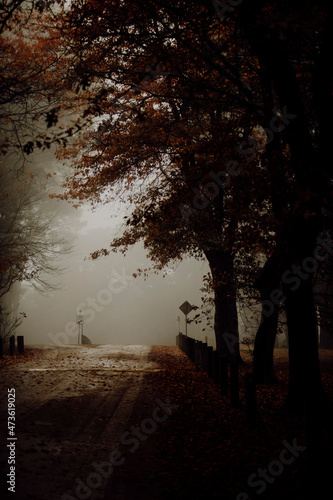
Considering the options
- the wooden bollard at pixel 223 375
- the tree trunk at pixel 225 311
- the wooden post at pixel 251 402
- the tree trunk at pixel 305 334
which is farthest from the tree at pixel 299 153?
the tree trunk at pixel 225 311

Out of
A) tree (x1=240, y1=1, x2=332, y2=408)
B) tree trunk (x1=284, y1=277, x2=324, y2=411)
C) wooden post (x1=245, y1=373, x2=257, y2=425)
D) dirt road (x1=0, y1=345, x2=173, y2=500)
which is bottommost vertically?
dirt road (x1=0, y1=345, x2=173, y2=500)

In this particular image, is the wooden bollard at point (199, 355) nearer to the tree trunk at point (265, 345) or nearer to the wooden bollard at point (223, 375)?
the tree trunk at point (265, 345)

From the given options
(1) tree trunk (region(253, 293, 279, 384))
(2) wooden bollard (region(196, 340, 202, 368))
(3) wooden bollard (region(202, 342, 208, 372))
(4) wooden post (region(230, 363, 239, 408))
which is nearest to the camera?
(4) wooden post (region(230, 363, 239, 408))

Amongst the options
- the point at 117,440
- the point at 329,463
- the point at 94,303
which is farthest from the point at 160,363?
the point at 94,303

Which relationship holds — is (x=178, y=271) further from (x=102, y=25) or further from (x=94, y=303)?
(x=102, y=25)

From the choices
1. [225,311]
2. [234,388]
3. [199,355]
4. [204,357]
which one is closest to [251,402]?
[234,388]

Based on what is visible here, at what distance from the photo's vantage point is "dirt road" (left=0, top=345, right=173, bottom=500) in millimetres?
4922

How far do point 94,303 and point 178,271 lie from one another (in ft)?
61.3

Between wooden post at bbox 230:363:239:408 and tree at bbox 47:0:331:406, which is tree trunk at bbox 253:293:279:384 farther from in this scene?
wooden post at bbox 230:363:239:408

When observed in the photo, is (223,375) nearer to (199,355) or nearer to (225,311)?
(199,355)

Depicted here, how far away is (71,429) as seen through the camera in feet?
23.2

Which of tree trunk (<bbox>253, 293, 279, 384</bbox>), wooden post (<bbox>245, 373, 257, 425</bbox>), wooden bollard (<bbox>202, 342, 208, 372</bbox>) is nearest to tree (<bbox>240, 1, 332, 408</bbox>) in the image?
wooden post (<bbox>245, 373, 257, 425</bbox>)

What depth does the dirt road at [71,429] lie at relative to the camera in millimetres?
4922

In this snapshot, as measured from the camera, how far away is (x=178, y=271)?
79.8m
